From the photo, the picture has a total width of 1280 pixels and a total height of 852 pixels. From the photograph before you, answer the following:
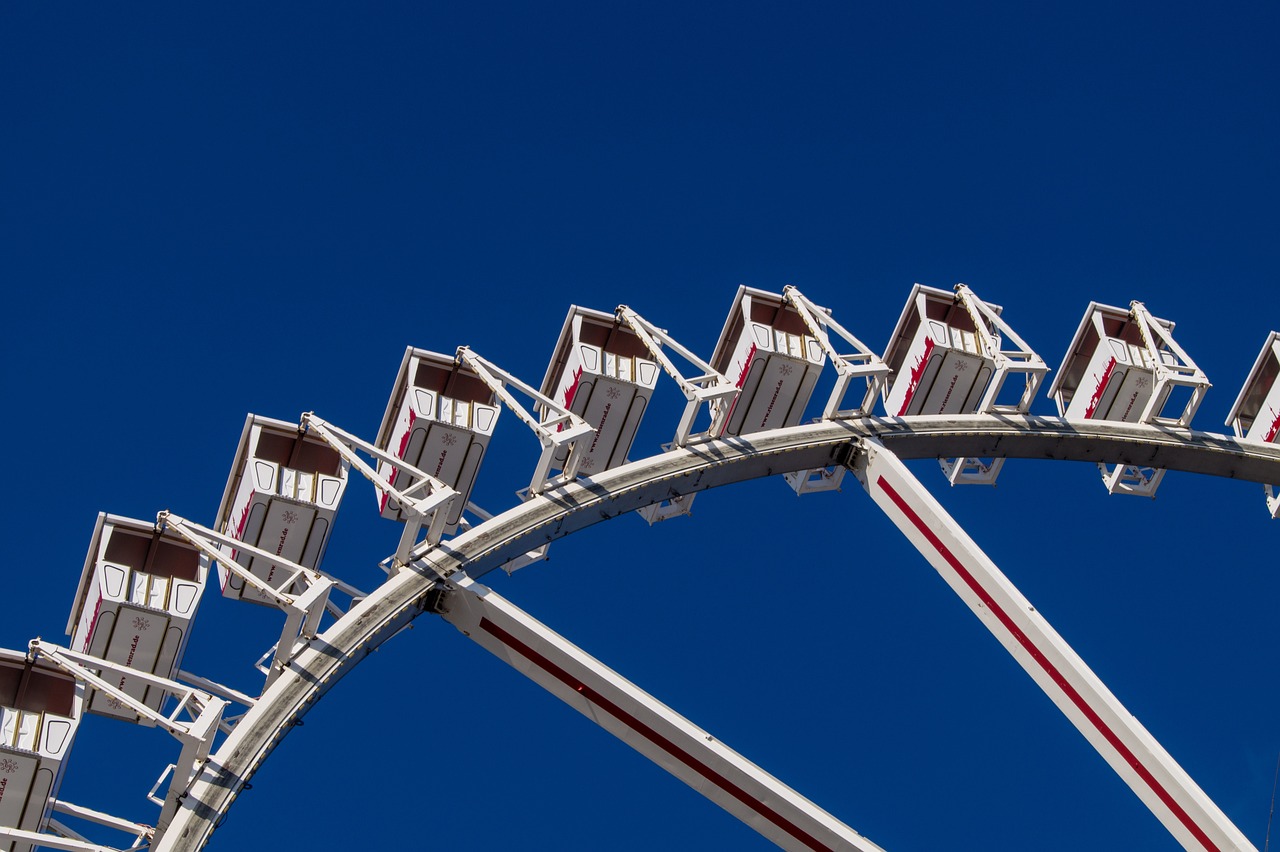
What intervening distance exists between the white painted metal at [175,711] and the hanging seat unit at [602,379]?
10.5 m

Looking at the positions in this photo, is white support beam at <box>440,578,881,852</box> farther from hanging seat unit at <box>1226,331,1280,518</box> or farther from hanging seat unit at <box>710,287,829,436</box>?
hanging seat unit at <box>1226,331,1280,518</box>

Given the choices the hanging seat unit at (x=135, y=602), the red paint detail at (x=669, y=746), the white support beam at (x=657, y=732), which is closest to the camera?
the white support beam at (x=657, y=732)

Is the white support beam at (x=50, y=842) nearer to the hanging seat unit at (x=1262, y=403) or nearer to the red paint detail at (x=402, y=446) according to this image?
the red paint detail at (x=402, y=446)

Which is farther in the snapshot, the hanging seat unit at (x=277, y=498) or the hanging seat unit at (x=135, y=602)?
the hanging seat unit at (x=277, y=498)

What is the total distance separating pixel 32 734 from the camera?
138ft

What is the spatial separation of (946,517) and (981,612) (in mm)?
2191

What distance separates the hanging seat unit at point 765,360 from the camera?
51.3 metres

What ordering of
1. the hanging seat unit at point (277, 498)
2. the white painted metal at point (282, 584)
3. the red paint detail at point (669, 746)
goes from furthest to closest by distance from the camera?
the hanging seat unit at point (277, 498)
the red paint detail at point (669, 746)
the white painted metal at point (282, 584)

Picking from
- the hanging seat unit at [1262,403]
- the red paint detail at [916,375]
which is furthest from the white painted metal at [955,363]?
the hanging seat unit at [1262,403]

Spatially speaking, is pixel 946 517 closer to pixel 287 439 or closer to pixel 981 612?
pixel 981 612

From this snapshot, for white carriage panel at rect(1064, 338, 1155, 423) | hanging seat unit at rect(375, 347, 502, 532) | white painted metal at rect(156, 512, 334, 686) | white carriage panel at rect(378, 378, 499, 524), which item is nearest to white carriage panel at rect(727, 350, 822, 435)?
hanging seat unit at rect(375, 347, 502, 532)

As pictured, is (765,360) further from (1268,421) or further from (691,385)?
(1268,421)

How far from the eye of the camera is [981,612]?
155ft

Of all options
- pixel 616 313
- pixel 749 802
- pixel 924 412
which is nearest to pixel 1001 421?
pixel 924 412
